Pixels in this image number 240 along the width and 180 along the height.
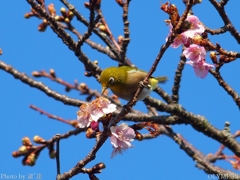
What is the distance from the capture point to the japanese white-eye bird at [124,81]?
3.79 meters

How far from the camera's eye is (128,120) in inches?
→ 163

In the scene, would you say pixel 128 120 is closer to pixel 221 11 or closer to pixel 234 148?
pixel 234 148

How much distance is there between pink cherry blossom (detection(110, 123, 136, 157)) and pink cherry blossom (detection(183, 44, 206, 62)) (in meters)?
0.65

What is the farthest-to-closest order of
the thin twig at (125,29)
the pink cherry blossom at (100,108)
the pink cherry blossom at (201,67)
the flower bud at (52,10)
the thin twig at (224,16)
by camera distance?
the flower bud at (52,10) → the thin twig at (125,29) → the pink cherry blossom at (201,67) → the thin twig at (224,16) → the pink cherry blossom at (100,108)

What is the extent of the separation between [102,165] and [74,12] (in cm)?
232

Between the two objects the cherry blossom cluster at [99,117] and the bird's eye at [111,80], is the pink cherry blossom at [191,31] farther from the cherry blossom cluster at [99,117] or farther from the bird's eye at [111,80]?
the bird's eye at [111,80]

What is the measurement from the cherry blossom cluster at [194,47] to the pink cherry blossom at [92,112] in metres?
0.61

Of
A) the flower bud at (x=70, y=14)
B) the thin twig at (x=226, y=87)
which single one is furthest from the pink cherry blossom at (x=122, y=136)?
the flower bud at (x=70, y=14)

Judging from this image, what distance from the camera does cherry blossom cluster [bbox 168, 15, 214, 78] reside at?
2.49 m

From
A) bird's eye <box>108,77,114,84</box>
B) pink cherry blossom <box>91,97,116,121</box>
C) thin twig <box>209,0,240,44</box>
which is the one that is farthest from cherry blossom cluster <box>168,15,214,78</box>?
bird's eye <box>108,77,114,84</box>

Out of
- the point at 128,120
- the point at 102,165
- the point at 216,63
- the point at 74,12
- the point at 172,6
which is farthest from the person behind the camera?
the point at 74,12

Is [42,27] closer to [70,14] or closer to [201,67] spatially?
[70,14]

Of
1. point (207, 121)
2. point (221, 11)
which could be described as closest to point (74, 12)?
point (207, 121)

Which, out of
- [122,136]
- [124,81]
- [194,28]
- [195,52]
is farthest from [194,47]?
[124,81]
